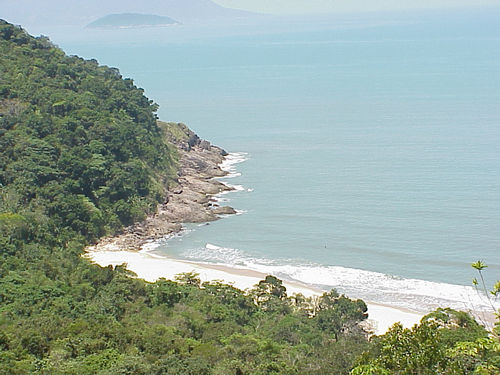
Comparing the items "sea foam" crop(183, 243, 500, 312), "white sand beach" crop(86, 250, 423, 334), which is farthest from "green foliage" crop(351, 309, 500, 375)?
"sea foam" crop(183, 243, 500, 312)

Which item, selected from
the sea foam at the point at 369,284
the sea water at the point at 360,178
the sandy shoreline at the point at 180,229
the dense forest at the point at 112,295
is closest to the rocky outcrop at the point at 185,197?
the sandy shoreline at the point at 180,229

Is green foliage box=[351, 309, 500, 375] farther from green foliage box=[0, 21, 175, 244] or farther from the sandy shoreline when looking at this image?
green foliage box=[0, 21, 175, 244]

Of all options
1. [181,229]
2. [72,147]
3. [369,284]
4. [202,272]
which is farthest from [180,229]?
[369,284]

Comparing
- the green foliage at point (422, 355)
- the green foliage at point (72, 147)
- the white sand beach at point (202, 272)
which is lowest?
the white sand beach at point (202, 272)

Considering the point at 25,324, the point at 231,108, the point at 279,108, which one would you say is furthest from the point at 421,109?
the point at 25,324

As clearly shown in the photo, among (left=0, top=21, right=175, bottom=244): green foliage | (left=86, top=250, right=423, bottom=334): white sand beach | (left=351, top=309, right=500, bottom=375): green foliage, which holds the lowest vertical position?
(left=86, top=250, right=423, bottom=334): white sand beach

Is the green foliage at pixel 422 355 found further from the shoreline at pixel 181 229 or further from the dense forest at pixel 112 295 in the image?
the shoreline at pixel 181 229
